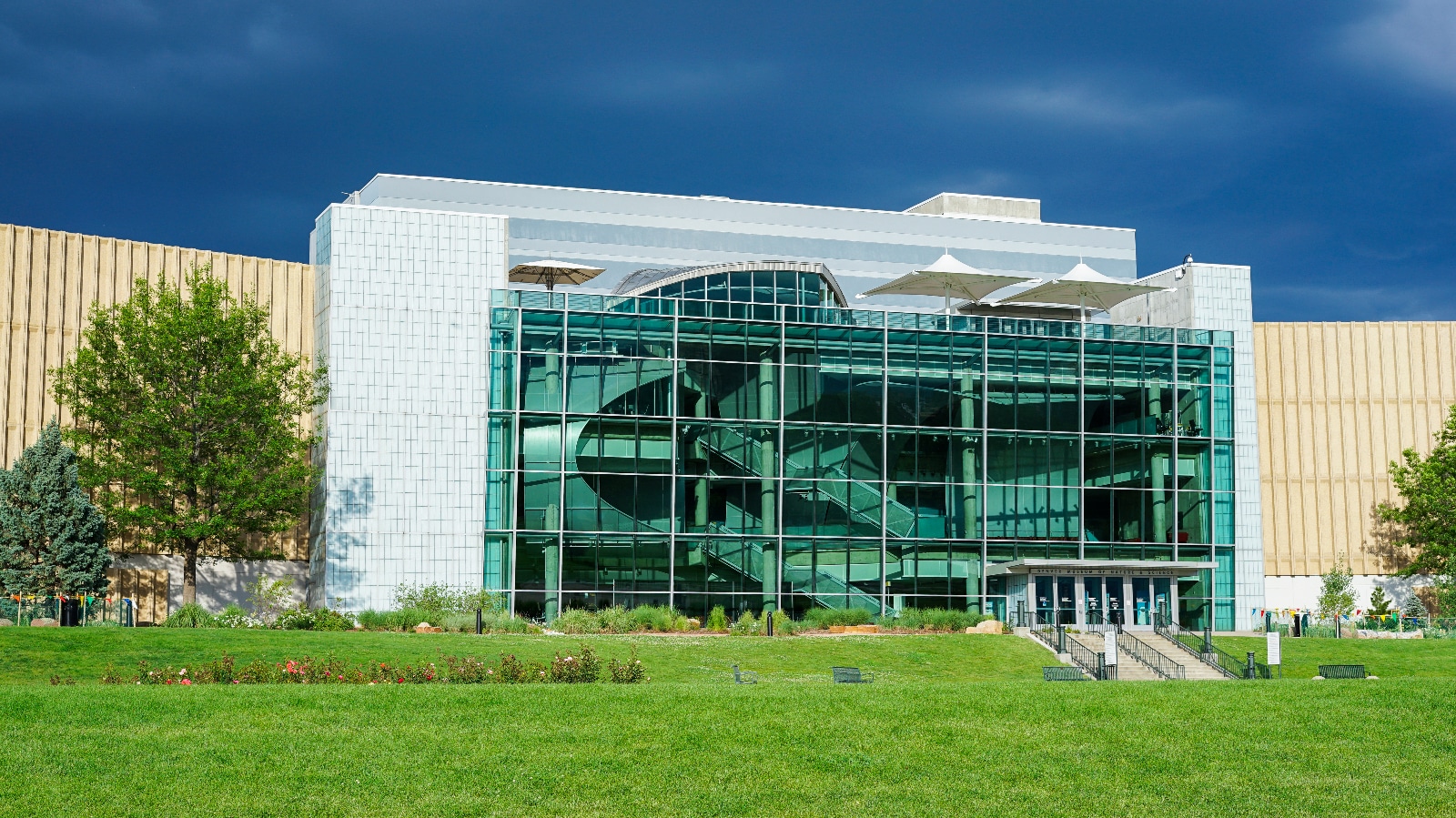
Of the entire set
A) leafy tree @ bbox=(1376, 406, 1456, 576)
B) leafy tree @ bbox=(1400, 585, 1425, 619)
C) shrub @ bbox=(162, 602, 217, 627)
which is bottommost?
leafy tree @ bbox=(1400, 585, 1425, 619)

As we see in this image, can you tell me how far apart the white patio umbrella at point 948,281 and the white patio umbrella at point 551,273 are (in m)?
9.46

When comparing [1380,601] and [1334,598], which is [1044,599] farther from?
[1380,601]

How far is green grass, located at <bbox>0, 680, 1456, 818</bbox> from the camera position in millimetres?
16547

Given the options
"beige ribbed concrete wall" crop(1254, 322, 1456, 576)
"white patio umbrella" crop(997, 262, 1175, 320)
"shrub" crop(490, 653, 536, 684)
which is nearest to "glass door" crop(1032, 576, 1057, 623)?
"white patio umbrella" crop(997, 262, 1175, 320)

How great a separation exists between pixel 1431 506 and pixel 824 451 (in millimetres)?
23191

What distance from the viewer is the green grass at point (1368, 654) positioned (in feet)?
125

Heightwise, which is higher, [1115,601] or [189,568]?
[189,568]

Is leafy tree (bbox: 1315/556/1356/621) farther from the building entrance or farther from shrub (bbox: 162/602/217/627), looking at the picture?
shrub (bbox: 162/602/217/627)

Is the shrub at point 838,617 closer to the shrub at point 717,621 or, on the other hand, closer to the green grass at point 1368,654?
the shrub at point 717,621

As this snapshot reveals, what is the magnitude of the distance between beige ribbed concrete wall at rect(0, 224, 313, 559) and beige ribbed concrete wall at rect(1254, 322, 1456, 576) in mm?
36333

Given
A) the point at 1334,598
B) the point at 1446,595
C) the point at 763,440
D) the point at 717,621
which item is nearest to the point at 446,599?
the point at 717,621

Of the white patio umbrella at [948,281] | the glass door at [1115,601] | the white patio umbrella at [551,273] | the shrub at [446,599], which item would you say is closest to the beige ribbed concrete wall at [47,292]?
the shrub at [446,599]

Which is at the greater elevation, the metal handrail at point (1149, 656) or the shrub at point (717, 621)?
the shrub at point (717, 621)

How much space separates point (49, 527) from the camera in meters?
42.2
